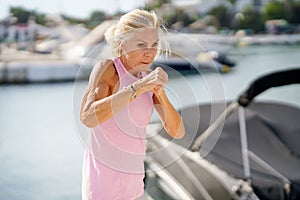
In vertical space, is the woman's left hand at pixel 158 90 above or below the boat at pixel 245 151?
above

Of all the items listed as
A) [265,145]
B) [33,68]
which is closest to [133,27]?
[265,145]

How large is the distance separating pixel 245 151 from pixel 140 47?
663mm

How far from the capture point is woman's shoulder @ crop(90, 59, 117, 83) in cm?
63

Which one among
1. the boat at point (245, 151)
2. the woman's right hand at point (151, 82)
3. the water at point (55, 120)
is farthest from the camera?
the boat at point (245, 151)

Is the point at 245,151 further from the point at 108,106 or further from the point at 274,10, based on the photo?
the point at 274,10

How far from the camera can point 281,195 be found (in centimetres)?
103

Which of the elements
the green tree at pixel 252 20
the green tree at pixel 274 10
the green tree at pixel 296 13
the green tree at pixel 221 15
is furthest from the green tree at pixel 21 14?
the green tree at pixel 296 13

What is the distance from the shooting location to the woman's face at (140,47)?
627 mm

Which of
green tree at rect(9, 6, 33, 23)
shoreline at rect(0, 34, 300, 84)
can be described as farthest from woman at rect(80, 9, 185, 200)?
shoreline at rect(0, 34, 300, 84)

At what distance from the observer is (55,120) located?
4434 mm

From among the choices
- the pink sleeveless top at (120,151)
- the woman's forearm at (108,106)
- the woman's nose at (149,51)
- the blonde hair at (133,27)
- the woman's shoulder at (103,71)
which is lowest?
the pink sleeveless top at (120,151)

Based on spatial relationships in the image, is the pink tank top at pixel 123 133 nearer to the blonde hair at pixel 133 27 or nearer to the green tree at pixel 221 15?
the blonde hair at pixel 133 27

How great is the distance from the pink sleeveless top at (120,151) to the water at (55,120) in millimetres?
58

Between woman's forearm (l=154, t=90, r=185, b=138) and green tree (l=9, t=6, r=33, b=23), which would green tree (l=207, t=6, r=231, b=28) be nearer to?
green tree (l=9, t=6, r=33, b=23)
